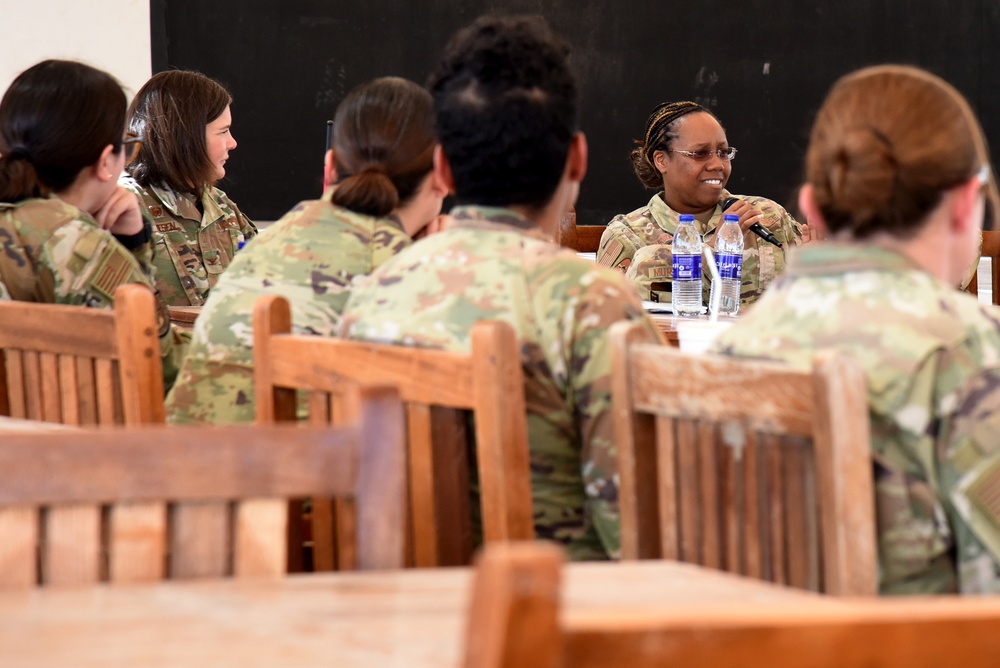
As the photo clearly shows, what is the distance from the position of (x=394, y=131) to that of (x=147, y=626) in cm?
145

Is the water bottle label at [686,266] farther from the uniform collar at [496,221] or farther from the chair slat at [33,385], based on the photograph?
the chair slat at [33,385]

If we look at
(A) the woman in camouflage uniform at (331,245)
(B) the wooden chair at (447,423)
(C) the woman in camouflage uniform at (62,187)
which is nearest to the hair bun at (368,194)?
(A) the woman in camouflage uniform at (331,245)

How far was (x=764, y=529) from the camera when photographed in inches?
44.5

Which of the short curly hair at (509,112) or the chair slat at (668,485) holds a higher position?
the short curly hair at (509,112)

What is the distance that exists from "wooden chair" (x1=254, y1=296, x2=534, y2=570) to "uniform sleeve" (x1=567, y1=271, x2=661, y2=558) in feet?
0.50

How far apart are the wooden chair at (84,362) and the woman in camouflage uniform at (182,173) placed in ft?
5.61

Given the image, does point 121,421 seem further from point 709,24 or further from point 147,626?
point 709,24

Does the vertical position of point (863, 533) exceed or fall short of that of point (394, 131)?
it falls short

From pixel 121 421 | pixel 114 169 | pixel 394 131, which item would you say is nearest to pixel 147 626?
pixel 121 421

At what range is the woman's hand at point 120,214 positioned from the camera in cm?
270

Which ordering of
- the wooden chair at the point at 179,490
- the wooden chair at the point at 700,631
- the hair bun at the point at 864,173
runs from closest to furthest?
the wooden chair at the point at 700,631, the wooden chair at the point at 179,490, the hair bun at the point at 864,173

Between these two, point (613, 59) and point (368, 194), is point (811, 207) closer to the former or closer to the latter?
point (368, 194)

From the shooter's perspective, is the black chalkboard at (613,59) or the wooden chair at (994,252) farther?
the black chalkboard at (613,59)

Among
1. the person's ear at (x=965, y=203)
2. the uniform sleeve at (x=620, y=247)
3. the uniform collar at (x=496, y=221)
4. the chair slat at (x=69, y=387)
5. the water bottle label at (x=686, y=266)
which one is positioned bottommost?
the chair slat at (x=69, y=387)
